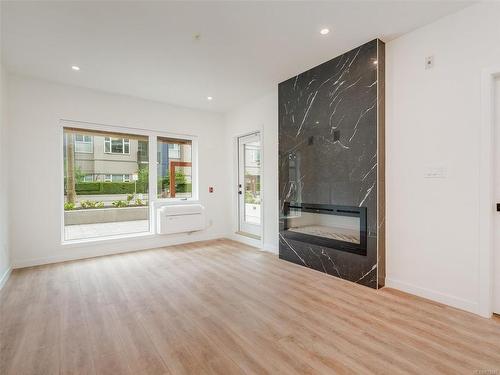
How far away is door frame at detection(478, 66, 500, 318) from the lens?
2316mm

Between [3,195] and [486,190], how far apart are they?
5480 millimetres

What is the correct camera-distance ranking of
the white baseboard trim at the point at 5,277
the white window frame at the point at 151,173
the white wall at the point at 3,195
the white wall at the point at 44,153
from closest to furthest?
the white baseboard trim at the point at 5,277 < the white wall at the point at 3,195 < the white wall at the point at 44,153 < the white window frame at the point at 151,173

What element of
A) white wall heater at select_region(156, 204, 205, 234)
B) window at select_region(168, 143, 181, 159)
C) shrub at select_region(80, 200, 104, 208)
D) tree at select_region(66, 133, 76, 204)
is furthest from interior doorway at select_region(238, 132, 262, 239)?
tree at select_region(66, 133, 76, 204)

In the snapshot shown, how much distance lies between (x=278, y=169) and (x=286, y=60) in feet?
5.47

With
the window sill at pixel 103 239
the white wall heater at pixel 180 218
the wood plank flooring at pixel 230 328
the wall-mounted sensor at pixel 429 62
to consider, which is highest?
the wall-mounted sensor at pixel 429 62

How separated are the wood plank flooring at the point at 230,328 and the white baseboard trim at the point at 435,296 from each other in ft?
0.30

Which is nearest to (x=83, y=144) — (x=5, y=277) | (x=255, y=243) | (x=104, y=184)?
(x=104, y=184)

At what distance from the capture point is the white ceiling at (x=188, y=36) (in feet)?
7.96

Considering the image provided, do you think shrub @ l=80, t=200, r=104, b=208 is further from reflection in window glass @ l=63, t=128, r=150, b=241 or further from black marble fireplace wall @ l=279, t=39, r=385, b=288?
black marble fireplace wall @ l=279, t=39, r=385, b=288

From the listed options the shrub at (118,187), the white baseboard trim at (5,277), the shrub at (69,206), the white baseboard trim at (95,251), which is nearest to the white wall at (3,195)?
the white baseboard trim at (5,277)

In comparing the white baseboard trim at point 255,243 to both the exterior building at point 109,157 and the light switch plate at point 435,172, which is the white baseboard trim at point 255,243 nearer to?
the exterior building at point 109,157

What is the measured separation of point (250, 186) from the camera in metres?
5.41

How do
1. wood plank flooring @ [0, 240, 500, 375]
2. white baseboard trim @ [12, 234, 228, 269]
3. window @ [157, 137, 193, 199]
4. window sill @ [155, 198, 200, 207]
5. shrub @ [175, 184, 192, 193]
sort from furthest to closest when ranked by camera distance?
shrub @ [175, 184, 192, 193]
window @ [157, 137, 193, 199]
window sill @ [155, 198, 200, 207]
white baseboard trim @ [12, 234, 228, 269]
wood plank flooring @ [0, 240, 500, 375]

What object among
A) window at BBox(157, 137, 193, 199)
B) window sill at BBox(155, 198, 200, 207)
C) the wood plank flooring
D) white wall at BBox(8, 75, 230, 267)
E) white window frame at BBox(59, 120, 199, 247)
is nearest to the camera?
the wood plank flooring
